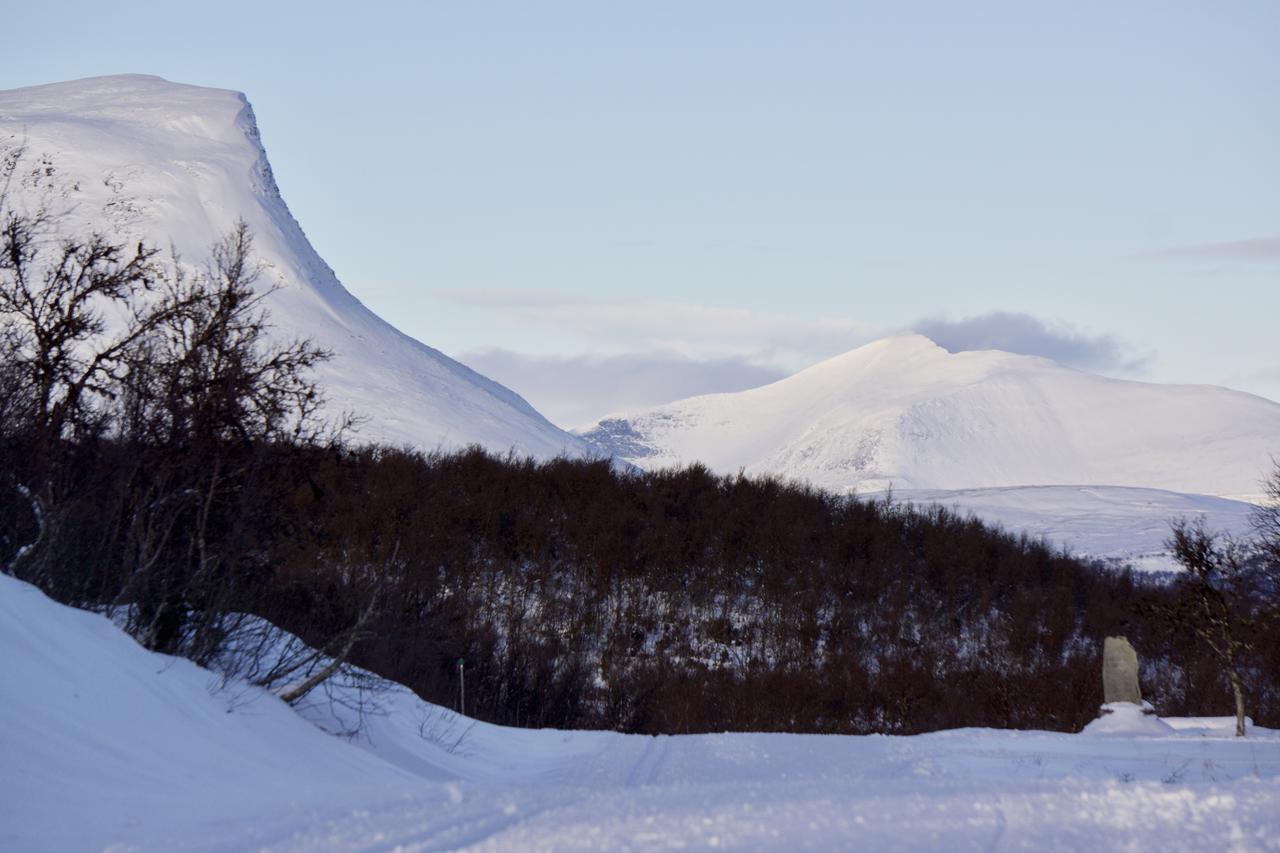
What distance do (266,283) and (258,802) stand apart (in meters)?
82.4

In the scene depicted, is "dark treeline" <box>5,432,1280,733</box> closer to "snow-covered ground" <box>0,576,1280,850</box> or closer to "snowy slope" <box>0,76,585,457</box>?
"snow-covered ground" <box>0,576,1280,850</box>

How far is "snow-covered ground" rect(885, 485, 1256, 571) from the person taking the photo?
438 feet

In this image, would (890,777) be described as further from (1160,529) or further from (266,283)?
(1160,529)

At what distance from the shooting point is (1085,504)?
173125 mm

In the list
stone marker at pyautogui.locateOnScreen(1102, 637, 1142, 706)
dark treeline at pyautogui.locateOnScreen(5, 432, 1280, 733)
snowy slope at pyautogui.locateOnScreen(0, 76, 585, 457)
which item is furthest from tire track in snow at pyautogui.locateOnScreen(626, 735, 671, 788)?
snowy slope at pyautogui.locateOnScreen(0, 76, 585, 457)

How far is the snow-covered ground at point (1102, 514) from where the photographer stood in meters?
134

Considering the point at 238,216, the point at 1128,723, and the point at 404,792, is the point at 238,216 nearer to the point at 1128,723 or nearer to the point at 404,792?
the point at 1128,723

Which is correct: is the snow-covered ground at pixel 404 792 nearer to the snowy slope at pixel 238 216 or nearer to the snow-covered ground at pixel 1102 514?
the snowy slope at pixel 238 216

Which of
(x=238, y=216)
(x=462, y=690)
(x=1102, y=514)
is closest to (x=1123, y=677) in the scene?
(x=462, y=690)

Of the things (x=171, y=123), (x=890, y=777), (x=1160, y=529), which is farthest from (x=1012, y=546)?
(x=1160, y=529)

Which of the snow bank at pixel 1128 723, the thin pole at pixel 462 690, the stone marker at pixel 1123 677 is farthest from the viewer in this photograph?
the thin pole at pixel 462 690

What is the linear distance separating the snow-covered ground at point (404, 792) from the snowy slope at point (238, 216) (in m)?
57.9

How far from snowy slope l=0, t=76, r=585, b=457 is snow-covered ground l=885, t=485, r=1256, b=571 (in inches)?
2537

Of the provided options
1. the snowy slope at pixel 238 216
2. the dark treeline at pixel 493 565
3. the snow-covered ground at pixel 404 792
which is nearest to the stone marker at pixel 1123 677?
the dark treeline at pixel 493 565
